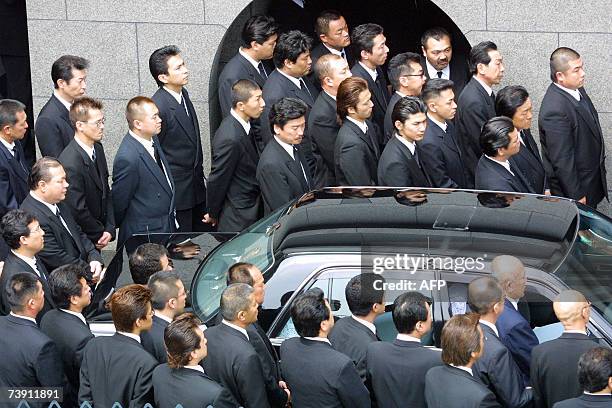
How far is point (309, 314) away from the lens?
23.7ft

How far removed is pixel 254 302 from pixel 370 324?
0.76 metres

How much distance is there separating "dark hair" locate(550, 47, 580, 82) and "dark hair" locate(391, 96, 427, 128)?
159cm

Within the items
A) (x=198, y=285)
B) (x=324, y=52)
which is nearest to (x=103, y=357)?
(x=198, y=285)

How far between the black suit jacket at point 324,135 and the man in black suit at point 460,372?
3.91 metres

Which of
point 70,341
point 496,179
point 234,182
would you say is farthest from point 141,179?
point 496,179

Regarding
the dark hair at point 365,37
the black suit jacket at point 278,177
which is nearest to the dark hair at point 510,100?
the dark hair at point 365,37

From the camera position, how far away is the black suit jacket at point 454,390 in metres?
6.76

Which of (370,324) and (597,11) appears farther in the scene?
(597,11)

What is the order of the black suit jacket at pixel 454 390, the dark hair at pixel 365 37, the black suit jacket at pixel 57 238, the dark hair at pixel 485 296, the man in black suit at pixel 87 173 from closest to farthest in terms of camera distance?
1. the black suit jacket at pixel 454 390
2. the dark hair at pixel 485 296
3. the black suit jacket at pixel 57 238
4. the man in black suit at pixel 87 173
5. the dark hair at pixel 365 37

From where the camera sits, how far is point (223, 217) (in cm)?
1049

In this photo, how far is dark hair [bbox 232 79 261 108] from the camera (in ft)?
33.8

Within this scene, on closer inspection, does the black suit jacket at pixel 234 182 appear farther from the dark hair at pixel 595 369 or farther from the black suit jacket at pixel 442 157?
the dark hair at pixel 595 369

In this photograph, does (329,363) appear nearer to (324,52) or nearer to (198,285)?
(198,285)

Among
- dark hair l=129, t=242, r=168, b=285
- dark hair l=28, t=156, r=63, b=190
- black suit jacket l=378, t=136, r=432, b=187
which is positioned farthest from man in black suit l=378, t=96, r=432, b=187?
dark hair l=28, t=156, r=63, b=190
